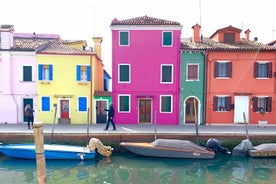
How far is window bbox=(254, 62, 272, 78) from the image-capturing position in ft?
58.9

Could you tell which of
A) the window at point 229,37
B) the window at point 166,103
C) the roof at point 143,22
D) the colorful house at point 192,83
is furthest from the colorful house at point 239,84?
the window at point 166,103

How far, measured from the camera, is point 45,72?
18516 millimetres

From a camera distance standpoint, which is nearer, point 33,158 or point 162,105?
point 33,158

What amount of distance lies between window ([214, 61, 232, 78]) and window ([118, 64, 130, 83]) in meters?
6.46

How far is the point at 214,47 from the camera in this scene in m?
18.1

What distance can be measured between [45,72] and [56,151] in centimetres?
829

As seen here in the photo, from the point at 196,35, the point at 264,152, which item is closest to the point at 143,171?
the point at 264,152

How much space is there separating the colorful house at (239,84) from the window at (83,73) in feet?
26.1

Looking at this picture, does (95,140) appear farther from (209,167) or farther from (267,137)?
(267,137)

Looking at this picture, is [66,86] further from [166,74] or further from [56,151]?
[166,74]

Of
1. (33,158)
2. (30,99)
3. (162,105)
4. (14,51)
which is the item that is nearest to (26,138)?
(33,158)

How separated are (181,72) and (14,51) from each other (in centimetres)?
1227

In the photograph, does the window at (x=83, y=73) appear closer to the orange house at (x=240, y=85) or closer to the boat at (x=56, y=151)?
the boat at (x=56, y=151)

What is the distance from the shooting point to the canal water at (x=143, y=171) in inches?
401
